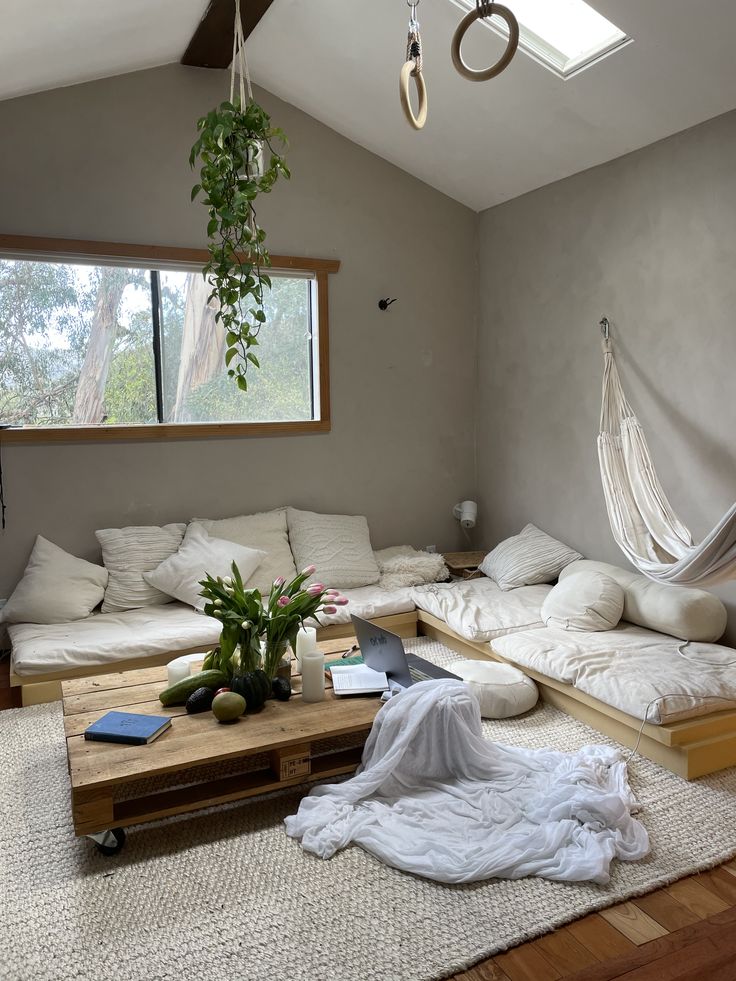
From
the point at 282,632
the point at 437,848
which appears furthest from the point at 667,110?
the point at 437,848

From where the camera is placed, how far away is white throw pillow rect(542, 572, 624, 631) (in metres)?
3.51

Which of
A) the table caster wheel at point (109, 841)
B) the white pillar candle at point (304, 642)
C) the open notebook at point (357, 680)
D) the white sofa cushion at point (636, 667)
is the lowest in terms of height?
the table caster wheel at point (109, 841)

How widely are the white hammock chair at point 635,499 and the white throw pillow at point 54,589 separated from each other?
256cm

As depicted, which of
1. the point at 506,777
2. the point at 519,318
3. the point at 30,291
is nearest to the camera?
the point at 506,777

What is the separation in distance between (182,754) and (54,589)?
1.87 metres

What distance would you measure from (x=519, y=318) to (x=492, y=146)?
3.23ft

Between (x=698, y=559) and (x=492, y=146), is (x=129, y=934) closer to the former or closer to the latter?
(x=698, y=559)

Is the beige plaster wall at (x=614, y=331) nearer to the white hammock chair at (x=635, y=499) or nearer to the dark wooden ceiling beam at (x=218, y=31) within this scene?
the white hammock chair at (x=635, y=499)

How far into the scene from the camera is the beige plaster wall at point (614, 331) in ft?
11.1

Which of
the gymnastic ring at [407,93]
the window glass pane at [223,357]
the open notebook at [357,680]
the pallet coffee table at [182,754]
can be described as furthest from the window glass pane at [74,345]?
the gymnastic ring at [407,93]

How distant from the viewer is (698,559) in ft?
9.45

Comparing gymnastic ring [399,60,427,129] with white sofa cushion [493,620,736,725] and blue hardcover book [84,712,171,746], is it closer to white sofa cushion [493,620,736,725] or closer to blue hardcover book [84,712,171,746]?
blue hardcover book [84,712,171,746]

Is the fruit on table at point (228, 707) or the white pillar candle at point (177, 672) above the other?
the white pillar candle at point (177, 672)

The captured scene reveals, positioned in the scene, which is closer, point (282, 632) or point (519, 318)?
point (282, 632)
